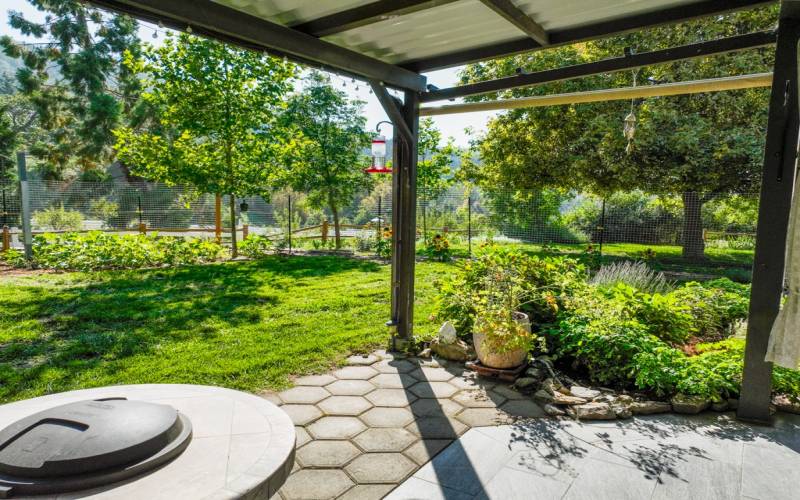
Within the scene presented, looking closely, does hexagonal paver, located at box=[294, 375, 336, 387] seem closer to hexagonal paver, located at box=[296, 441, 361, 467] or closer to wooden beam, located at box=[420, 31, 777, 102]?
hexagonal paver, located at box=[296, 441, 361, 467]

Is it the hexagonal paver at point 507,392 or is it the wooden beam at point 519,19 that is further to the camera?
the hexagonal paver at point 507,392

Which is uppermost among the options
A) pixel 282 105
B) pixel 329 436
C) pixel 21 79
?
pixel 21 79

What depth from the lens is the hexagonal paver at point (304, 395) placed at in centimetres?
284

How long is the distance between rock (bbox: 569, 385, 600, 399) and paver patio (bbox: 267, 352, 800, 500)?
0.99 ft

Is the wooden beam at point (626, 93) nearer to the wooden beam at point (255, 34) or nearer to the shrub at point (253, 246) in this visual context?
the wooden beam at point (255, 34)

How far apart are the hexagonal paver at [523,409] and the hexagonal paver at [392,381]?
0.70 metres

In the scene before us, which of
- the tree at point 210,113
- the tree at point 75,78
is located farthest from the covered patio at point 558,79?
the tree at point 75,78

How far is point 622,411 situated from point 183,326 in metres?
3.91

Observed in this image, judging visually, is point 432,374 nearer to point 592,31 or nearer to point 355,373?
point 355,373

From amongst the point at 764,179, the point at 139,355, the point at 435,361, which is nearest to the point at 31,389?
the point at 139,355

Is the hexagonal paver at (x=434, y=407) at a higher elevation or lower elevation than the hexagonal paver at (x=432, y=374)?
lower

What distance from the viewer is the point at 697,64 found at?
8.33 metres

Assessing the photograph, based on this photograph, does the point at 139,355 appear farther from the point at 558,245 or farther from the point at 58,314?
the point at 558,245

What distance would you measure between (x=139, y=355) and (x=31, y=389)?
0.73 metres
